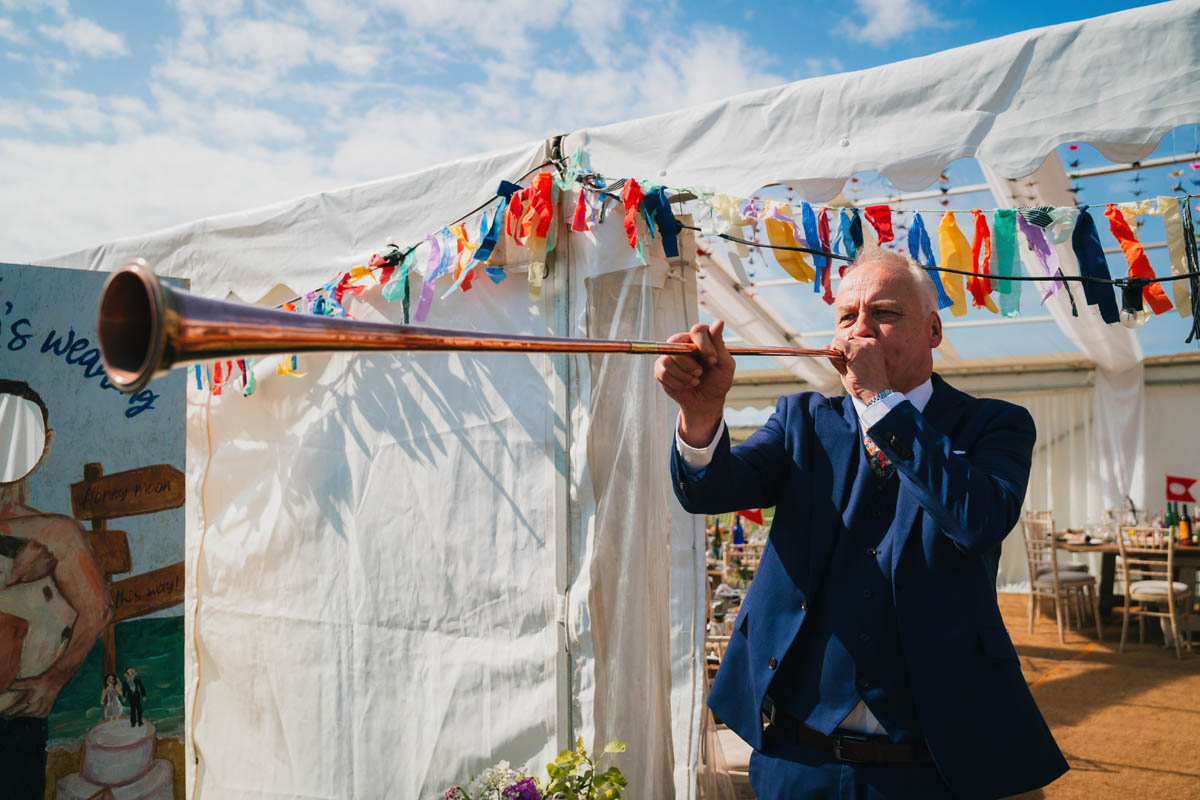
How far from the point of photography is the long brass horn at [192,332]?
0.79 metres

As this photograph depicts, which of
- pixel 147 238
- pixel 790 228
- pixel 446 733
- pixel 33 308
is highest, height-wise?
pixel 147 238

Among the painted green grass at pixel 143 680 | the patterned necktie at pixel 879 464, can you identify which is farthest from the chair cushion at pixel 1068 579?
the painted green grass at pixel 143 680

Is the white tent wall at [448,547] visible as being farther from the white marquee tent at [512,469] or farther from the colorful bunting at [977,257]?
the colorful bunting at [977,257]

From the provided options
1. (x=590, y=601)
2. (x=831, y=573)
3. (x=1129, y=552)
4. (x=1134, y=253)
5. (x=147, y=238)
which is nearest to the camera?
(x=831, y=573)

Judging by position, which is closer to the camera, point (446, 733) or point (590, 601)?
point (590, 601)

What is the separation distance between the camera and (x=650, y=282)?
10.2 ft

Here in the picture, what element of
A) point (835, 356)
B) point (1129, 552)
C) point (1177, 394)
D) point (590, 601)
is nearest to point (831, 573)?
point (835, 356)

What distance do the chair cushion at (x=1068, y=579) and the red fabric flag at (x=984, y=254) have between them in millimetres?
6243

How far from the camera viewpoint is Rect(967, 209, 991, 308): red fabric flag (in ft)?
9.20

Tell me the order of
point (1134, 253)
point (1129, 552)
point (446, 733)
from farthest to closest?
point (1129, 552), point (446, 733), point (1134, 253)

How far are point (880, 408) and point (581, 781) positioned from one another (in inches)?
74.0

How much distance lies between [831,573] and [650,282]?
181cm

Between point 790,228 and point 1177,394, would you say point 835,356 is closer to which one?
point 790,228

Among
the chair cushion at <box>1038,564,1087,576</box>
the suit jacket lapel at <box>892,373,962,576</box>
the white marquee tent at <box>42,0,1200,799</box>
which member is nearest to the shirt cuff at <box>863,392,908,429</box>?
the suit jacket lapel at <box>892,373,962,576</box>
